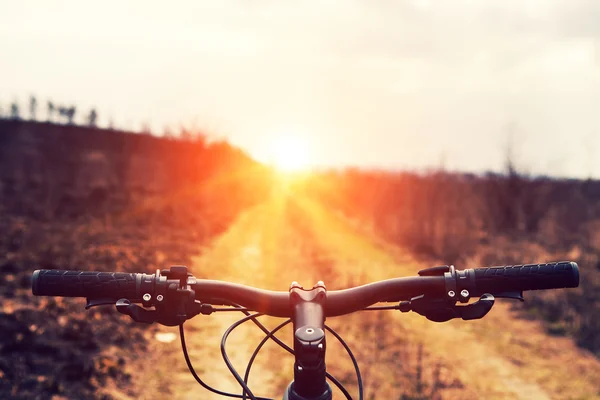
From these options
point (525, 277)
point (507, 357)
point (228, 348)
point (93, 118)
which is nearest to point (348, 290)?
point (525, 277)

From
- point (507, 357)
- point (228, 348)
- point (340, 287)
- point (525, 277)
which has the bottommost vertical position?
point (507, 357)

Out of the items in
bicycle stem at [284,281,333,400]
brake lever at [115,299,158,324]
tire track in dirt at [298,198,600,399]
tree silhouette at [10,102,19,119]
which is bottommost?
tire track in dirt at [298,198,600,399]

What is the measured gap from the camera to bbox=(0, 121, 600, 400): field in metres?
5.42

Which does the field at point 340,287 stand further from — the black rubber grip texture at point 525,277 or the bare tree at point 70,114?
the bare tree at point 70,114

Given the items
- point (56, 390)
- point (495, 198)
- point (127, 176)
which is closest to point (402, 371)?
point (56, 390)

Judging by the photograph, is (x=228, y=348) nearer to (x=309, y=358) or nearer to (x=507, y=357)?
(x=507, y=357)

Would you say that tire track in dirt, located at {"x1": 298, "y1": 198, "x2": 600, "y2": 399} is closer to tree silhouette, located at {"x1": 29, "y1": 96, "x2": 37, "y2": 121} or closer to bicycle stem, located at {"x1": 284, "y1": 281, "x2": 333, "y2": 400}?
bicycle stem, located at {"x1": 284, "y1": 281, "x2": 333, "y2": 400}

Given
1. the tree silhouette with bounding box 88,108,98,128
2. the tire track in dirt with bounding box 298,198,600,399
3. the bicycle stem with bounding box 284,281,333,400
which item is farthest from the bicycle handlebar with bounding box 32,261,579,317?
the tree silhouette with bounding box 88,108,98,128

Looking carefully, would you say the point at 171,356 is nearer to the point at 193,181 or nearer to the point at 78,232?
the point at 78,232

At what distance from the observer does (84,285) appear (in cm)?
156

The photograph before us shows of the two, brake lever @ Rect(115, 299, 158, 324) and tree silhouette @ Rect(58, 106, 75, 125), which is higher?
tree silhouette @ Rect(58, 106, 75, 125)

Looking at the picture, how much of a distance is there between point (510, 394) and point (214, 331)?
4.26m

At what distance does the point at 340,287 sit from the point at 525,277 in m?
8.28

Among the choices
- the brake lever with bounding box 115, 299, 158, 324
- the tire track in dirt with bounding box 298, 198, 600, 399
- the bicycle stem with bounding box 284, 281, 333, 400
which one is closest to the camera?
the bicycle stem with bounding box 284, 281, 333, 400
